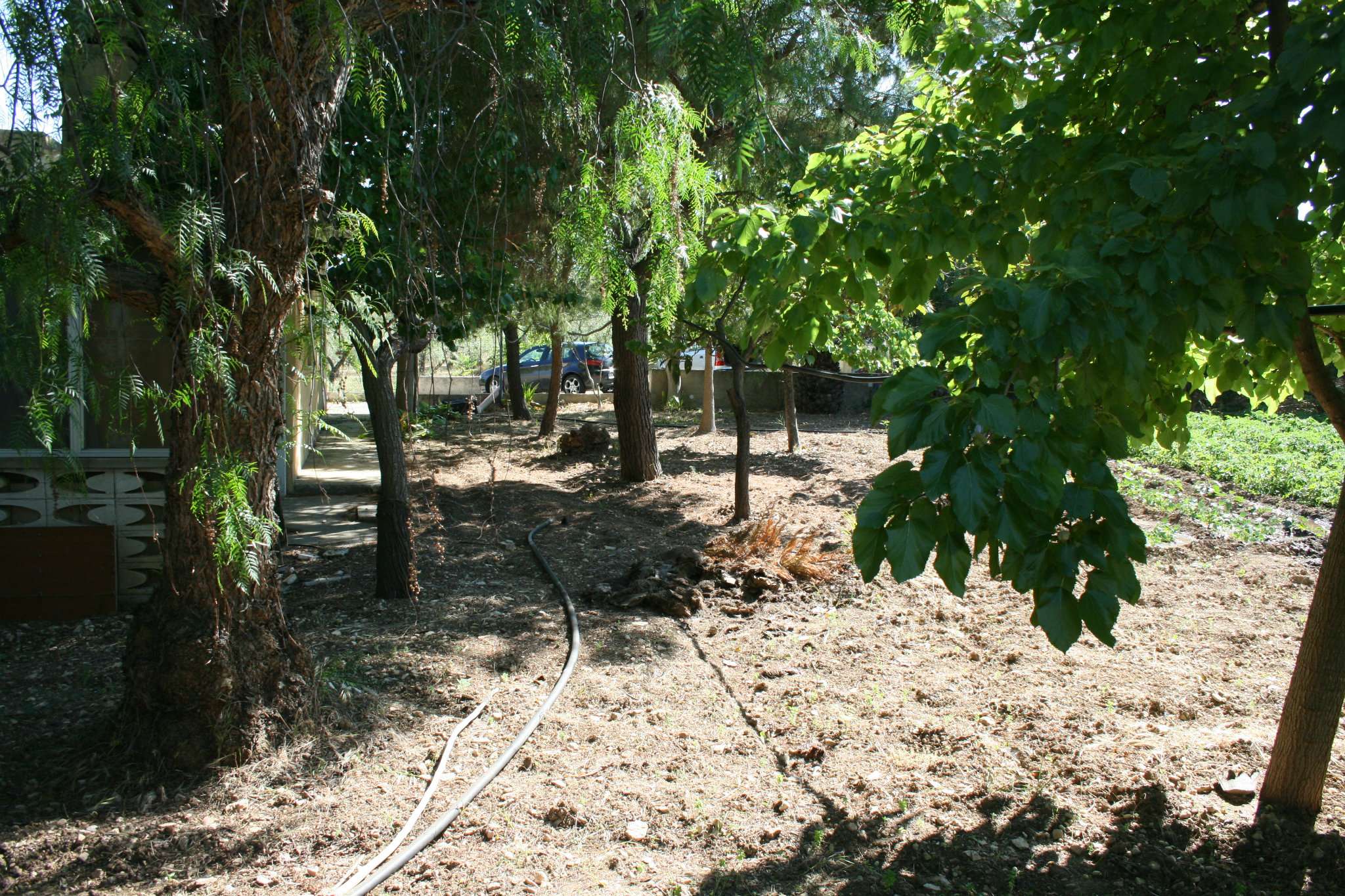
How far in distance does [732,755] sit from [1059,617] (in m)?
2.43

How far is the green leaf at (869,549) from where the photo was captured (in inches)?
72.1

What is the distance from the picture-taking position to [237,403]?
11.4ft

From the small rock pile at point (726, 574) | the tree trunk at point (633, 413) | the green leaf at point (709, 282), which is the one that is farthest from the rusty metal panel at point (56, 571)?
the tree trunk at point (633, 413)

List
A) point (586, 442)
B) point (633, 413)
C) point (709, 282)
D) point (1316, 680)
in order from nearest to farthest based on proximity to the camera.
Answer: point (709, 282) < point (1316, 680) < point (633, 413) < point (586, 442)

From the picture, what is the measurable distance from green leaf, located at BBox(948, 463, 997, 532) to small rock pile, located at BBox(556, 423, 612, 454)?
11681 mm

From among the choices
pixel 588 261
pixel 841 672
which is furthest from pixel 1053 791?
pixel 588 261

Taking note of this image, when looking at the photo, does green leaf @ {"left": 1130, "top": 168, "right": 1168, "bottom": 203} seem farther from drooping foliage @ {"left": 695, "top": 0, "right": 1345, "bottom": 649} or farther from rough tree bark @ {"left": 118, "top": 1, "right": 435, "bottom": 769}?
rough tree bark @ {"left": 118, "top": 1, "right": 435, "bottom": 769}

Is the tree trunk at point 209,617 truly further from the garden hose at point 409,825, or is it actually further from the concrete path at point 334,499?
the concrete path at point 334,499

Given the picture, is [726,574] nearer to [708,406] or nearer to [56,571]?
[56,571]

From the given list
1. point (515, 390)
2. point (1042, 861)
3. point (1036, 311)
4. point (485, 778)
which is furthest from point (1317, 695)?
point (515, 390)

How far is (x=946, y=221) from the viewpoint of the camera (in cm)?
314

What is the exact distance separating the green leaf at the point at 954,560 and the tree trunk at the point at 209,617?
2599mm

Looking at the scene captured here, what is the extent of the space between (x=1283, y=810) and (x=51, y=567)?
6648 millimetres

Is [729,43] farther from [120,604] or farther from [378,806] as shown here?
[120,604]
